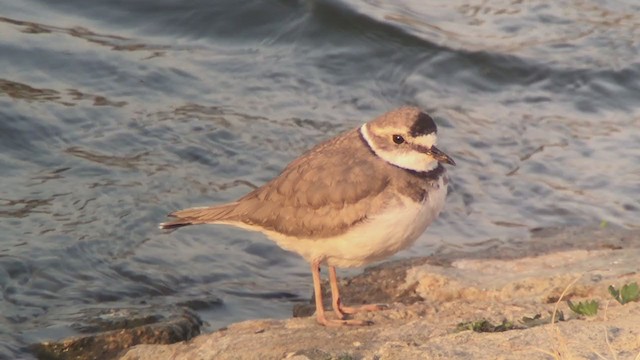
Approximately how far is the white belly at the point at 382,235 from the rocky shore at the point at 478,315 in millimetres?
387

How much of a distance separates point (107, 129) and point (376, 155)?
4.41m

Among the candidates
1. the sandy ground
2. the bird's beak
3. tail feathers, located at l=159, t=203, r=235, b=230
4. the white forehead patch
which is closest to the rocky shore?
the sandy ground

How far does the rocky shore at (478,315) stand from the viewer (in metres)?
5.49

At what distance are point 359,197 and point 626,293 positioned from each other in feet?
4.89

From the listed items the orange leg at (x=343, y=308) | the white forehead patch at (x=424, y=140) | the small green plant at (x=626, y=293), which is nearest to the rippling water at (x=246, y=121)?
the orange leg at (x=343, y=308)

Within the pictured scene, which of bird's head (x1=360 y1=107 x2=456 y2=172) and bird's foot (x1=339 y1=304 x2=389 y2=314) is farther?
bird's foot (x1=339 y1=304 x2=389 y2=314)

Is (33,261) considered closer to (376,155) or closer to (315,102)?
(376,155)

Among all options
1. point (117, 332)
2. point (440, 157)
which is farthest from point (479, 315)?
point (117, 332)

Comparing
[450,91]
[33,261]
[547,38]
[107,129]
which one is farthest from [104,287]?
[547,38]

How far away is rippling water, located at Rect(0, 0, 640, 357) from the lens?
29.0 ft

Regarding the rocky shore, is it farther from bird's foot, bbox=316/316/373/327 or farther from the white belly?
the white belly

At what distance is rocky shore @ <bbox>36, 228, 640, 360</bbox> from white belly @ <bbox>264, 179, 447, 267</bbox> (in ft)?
1.27

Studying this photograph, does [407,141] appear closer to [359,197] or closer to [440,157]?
[440,157]

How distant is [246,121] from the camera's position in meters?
11.2
